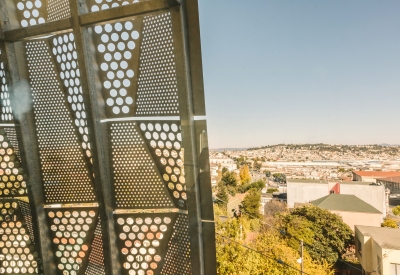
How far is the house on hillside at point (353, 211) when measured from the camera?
17031mm

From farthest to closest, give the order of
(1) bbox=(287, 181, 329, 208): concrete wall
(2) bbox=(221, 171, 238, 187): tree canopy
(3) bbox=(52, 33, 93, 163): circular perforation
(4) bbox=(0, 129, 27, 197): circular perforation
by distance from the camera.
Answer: (2) bbox=(221, 171, 238, 187): tree canopy < (1) bbox=(287, 181, 329, 208): concrete wall < (4) bbox=(0, 129, 27, 197): circular perforation < (3) bbox=(52, 33, 93, 163): circular perforation

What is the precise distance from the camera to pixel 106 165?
1826mm

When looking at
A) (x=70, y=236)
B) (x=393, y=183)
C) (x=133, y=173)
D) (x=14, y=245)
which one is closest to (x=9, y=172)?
(x=14, y=245)

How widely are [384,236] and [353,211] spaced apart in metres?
8.75

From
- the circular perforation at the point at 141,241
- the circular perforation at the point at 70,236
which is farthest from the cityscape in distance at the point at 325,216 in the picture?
the circular perforation at the point at 70,236

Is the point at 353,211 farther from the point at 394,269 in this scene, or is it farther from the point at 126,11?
the point at 126,11

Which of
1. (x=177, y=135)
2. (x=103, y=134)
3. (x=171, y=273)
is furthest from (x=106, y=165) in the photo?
(x=171, y=273)

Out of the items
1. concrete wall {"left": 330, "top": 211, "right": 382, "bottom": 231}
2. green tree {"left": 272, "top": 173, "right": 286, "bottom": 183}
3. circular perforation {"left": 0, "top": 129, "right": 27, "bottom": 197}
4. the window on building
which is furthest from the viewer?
green tree {"left": 272, "top": 173, "right": 286, "bottom": 183}

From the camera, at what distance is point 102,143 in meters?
1.79

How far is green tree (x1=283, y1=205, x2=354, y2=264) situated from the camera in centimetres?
1291

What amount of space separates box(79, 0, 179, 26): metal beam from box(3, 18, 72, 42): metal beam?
0.52 feet

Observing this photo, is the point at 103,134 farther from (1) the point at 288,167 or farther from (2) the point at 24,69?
(1) the point at 288,167

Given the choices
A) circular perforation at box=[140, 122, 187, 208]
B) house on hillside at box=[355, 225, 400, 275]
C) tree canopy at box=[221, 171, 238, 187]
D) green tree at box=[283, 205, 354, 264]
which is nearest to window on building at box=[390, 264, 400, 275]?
house on hillside at box=[355, 225, 400, 275]

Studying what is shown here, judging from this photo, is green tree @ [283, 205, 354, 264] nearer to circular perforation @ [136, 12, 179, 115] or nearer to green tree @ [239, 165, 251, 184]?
circular perforation @ [136, 12, 179, 115]
